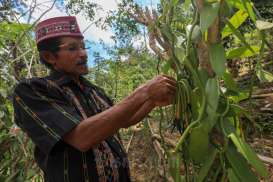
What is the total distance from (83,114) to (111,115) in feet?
0.67

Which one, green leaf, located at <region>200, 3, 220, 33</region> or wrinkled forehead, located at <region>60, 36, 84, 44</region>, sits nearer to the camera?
green leaf, located at <region>200, 3, 220, 33</region>

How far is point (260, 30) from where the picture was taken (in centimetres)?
74

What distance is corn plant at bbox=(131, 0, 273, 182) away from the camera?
712mm

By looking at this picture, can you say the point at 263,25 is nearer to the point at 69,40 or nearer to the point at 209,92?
the point at 209,92

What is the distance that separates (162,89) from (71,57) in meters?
0.39

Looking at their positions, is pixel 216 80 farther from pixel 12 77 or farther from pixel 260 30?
pixel 12 77

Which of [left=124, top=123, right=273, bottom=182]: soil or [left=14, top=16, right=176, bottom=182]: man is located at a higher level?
[left=14, top=16, right=176, bottom=182]: man

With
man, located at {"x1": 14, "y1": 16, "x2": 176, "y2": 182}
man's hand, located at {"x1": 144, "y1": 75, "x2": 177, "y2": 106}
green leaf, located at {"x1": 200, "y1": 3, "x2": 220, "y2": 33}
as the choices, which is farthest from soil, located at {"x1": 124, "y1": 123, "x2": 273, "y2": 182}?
green leaf, located at {"x1": 200, "y1": 3, "x2": 220, "y2": 33}

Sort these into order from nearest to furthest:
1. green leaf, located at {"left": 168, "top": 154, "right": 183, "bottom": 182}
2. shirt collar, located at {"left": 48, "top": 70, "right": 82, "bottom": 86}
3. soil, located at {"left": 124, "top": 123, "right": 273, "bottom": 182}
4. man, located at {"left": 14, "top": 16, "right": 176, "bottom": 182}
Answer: green leaf, located at {"left": 168, "top": 154, "right": 183, "bottom": 182} → man, located at {"left": 14, "top": 16, "right": 176, "bottom": 182} → shirt collar, located at {"left": 48, "top": 70, "right": 82, "bottom": 86} → soil, located at {"left": 124, "top": 123, "right": 273, "bottom": 182}

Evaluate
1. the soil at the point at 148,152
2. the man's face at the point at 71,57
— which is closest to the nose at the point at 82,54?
the man's face at the point at 71,57

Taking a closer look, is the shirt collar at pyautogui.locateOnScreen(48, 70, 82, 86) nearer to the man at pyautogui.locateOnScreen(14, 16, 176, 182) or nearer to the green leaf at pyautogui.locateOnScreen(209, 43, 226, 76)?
the man at pyautogui.locateOnScreen(14, 16, 176, 182)

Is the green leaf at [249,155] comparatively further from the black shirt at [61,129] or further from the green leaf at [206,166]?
the black shirt at [61,129]

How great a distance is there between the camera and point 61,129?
3.34 ft

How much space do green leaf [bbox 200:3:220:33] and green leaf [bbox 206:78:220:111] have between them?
95mm
